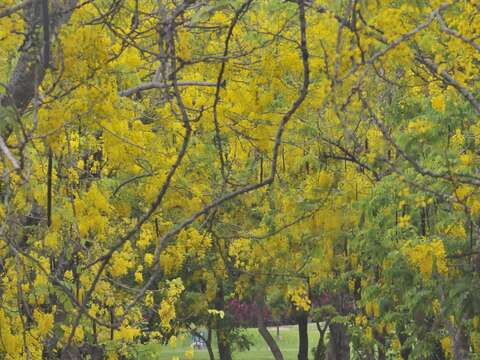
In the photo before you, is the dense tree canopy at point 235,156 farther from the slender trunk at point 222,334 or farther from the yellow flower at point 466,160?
the slender trunk at point 222,334

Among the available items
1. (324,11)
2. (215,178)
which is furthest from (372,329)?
(324,11)

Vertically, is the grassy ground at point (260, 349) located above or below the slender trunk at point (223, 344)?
above

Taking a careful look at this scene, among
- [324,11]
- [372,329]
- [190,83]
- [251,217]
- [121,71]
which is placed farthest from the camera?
[251,217]

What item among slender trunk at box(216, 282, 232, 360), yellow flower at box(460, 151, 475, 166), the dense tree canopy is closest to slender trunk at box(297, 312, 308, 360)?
slender trunk at box(216, 282, 232, 360)

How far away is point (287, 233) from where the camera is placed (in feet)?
40.7

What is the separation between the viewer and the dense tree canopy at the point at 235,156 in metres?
4.73

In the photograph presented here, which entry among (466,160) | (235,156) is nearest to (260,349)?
(235,156)

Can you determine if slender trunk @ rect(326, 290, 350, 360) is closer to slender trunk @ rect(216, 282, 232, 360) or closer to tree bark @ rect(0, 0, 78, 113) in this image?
slender trunk @ rect(216, 282, 232, 360)

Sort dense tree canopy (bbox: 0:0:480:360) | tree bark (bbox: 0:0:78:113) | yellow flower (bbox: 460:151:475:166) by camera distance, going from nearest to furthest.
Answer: tree bark (bbox: 0:0:78:113) < dense tree canopy (bbox: 0:0:480:360) < yellow flower (bbox: 460:151:475:166)

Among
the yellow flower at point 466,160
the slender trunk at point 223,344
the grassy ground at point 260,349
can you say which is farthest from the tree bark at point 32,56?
the grassy ground at point 260,349

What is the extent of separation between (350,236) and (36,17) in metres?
8.03

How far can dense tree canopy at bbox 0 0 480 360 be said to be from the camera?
15.5 ft

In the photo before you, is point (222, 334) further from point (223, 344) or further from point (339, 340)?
point (339, 340)

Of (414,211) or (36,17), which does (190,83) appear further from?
(414,211)
